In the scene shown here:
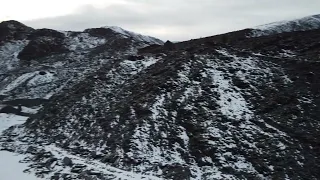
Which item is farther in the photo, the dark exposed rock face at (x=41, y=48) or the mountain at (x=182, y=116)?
the dark exposed rock face at (x=41, y=48)

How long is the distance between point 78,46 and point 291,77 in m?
34.4

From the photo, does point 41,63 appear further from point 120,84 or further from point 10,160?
point 10,160

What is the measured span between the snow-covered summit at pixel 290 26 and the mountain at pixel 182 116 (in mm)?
13420

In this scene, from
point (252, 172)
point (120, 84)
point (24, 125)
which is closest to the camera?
point (252, 172)

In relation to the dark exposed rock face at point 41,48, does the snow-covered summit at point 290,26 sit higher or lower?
higher

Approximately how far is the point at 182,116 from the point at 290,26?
1339 inches

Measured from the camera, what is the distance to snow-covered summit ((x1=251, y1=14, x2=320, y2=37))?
44519 mm

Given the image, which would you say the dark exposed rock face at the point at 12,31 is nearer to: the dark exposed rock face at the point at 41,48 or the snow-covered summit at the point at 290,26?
the dark exposed rock face at the point at 41,48

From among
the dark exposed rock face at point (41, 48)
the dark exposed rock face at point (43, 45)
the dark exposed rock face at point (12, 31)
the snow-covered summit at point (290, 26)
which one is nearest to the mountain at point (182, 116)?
the dark exposed rock face at point (41, 48)

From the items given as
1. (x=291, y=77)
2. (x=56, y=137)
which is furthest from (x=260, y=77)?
(x=56, y=137)

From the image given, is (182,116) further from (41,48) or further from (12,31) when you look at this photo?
(12,31)

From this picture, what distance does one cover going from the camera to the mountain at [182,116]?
15711mm

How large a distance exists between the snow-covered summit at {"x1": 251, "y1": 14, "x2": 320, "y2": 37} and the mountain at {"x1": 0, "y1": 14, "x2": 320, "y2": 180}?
44.0 feet

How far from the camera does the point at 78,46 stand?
162 feet
